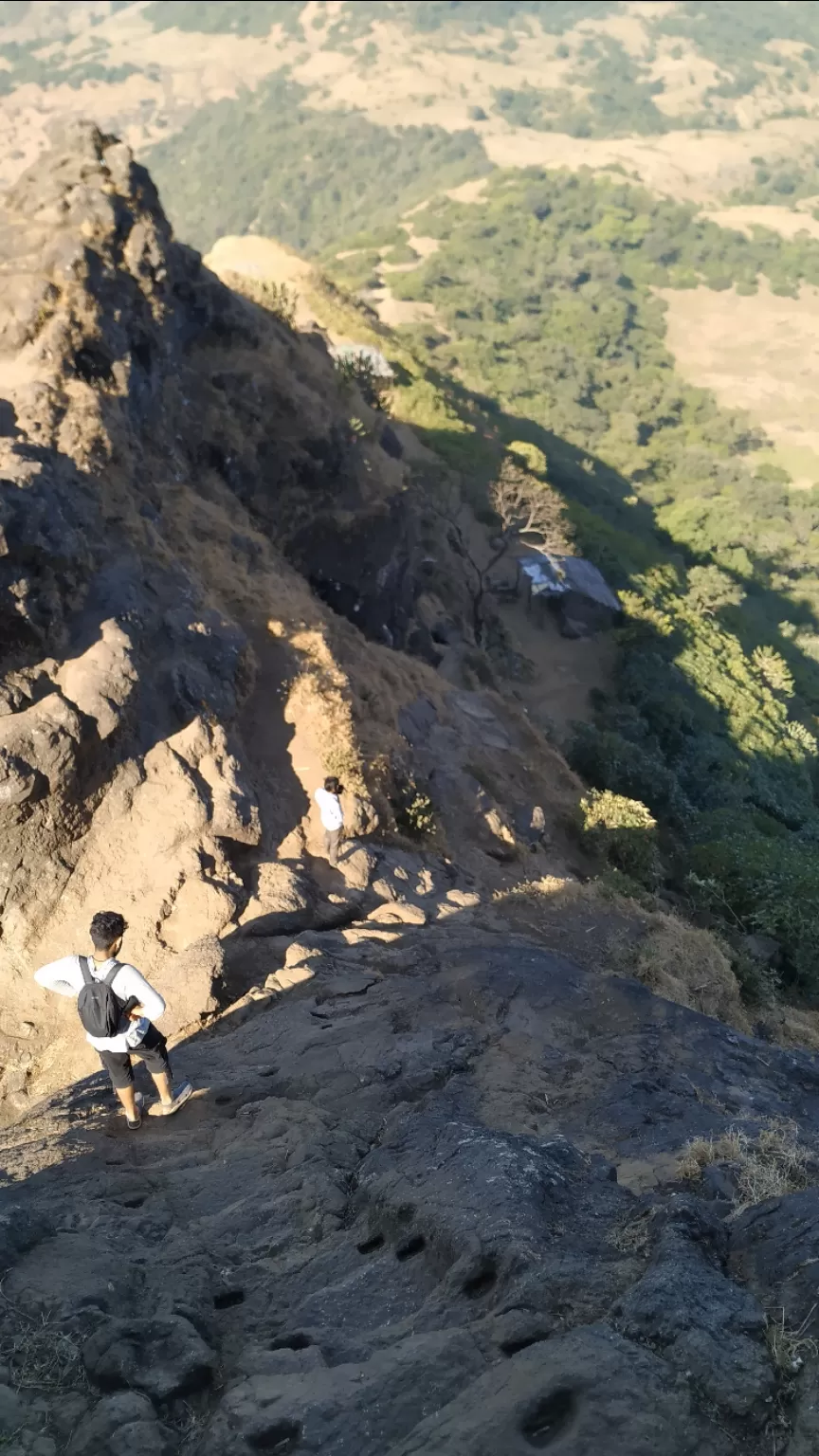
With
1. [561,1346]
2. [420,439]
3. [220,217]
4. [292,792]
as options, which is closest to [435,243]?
[220,217]

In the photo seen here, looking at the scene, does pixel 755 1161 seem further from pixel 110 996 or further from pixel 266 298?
pixel 266 298

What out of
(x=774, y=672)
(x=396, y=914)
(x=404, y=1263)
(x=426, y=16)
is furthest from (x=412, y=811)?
(x=426, y=16)

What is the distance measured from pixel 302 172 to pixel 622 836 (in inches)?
5941

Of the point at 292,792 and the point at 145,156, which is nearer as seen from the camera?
the point at 292,792

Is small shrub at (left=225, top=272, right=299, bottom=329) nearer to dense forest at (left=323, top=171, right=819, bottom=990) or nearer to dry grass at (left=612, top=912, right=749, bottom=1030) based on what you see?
dense forest at (left=323, top=171, right=819, bottom=990)

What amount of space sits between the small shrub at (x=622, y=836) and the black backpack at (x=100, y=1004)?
10.4m

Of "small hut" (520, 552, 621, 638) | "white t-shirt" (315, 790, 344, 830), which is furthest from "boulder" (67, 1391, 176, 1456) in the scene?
"small hut" (520, 552, 621, 638)

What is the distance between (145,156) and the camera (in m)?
158

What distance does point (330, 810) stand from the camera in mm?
9836

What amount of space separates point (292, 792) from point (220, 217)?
480 ft

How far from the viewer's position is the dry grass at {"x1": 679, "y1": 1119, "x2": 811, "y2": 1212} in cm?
478

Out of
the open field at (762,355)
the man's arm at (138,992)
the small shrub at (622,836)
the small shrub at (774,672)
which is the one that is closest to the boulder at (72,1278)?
the man's arm at (138,992)

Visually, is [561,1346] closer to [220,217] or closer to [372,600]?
[372,600]

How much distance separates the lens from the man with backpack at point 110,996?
18.5 ft
